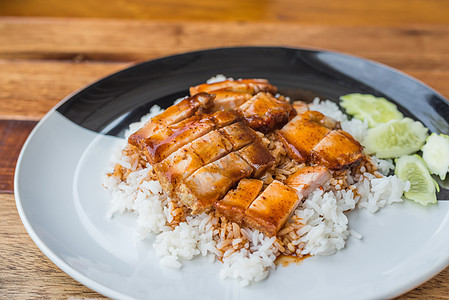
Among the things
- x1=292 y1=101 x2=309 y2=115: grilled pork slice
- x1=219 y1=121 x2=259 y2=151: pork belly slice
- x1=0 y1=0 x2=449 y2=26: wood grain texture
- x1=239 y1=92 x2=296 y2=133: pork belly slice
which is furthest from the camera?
x1=0 y1=0 x2=449 y2=26: wood grain texture

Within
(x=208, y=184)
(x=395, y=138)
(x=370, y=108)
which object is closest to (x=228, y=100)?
(x=208, y=184)

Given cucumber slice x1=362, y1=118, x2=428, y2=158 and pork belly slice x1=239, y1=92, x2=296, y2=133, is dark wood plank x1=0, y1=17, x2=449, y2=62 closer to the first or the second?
cucumber slice x1=362, y1=118, x2=428, y2=158

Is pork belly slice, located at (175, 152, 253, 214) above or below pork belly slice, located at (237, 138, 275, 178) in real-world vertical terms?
below

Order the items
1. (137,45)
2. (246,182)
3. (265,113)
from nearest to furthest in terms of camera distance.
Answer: (246,182) < (265,113) < (137,45)

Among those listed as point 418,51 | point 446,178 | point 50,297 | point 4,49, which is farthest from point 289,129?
point 4,49

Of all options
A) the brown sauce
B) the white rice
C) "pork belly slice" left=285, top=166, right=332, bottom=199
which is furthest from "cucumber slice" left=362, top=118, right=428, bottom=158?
the brown sauce

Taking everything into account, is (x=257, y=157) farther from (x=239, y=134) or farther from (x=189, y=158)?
(x=189, y=158)

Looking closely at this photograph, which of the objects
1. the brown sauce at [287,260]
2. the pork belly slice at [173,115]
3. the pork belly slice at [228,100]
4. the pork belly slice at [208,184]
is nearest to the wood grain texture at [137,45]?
the pork belly slice at [173,115]
